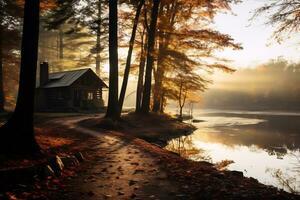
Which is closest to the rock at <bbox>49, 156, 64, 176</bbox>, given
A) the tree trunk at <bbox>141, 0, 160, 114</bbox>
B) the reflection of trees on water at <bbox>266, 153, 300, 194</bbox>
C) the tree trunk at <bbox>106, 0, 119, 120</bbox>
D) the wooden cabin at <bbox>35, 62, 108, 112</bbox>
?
the reflection of trees on water at <bbox>266, 153, 300, 194</bbox>

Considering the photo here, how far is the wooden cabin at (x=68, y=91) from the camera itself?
111ft

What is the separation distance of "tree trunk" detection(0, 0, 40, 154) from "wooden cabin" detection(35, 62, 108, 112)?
23.4 metres

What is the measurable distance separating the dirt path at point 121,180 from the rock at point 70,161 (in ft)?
1.23

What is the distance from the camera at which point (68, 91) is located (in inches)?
1330

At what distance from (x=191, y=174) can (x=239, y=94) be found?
333 ft

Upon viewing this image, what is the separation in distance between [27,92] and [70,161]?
2.59 m

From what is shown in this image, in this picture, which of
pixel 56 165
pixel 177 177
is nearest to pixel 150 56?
pixel 177 177

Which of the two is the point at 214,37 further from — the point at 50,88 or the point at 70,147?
the point at 50,88

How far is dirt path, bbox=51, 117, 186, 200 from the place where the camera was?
6473mm

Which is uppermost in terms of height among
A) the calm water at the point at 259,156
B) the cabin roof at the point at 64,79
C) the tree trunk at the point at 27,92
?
the cabin roof at the point at 64,79

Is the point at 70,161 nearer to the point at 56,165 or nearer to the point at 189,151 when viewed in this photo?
the point at 56,165

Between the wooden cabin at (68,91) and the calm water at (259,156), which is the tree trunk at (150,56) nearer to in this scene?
the calm water at (259,156)

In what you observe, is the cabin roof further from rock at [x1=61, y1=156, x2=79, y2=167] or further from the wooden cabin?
rock at [x1=61, y1=156, x2=79, y2=167]

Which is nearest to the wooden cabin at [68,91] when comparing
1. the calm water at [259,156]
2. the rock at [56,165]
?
the calm water at [259,156]
